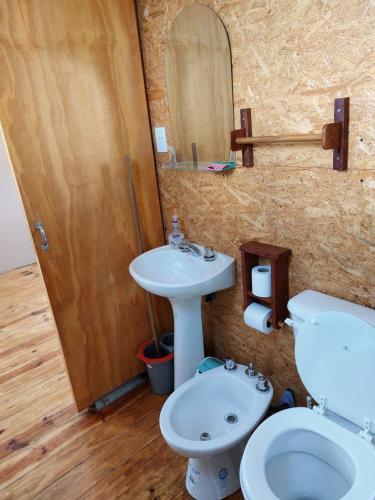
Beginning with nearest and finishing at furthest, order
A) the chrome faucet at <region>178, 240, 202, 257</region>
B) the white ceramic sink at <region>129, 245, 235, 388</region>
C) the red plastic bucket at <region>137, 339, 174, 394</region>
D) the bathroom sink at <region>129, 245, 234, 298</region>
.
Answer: the bathroom sink at <region>129, 245, 234, 298</region>
the white ceramic sink at <region>129, 245, 235, 388</region>
the chrome faucet at <region>178, 240, 202, 257</region>
the red plastic bucket at <region>137, 339, 174, 394</region>

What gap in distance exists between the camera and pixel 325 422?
122 centimetres

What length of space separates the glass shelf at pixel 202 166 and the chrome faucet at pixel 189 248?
38 centimetres

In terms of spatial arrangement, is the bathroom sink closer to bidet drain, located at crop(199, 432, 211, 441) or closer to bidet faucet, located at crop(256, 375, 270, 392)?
bidet faucet, located at crop(256, 375, 270, 392)

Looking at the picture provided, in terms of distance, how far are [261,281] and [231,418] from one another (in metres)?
0.62

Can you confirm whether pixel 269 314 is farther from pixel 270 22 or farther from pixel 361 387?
pixel 270 22

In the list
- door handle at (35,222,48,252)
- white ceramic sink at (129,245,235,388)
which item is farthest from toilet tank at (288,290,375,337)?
door handle at (35,222,48,252)

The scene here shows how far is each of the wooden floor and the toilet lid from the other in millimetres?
660

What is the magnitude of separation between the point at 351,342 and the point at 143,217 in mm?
1245

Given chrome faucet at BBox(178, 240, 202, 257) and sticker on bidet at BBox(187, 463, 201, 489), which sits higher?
chrome faucet at BBox(178, 240, 202, 257)

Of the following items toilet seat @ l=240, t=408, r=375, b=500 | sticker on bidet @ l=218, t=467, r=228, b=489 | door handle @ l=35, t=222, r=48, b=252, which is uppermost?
door handle @ l=35, t=222, r=48, b=252

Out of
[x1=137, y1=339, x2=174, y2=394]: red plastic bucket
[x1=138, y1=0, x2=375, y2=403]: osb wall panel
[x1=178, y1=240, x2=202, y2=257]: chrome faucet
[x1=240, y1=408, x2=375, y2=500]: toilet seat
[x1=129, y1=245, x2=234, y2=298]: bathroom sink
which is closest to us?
[x1=240, y1=408, x2=375, y2=500]: toilet seat

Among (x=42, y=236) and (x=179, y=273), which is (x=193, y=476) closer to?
(x=179, y=273)

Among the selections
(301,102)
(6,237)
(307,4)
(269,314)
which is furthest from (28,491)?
(6,237)

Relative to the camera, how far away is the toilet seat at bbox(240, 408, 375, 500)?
3.38 ft
